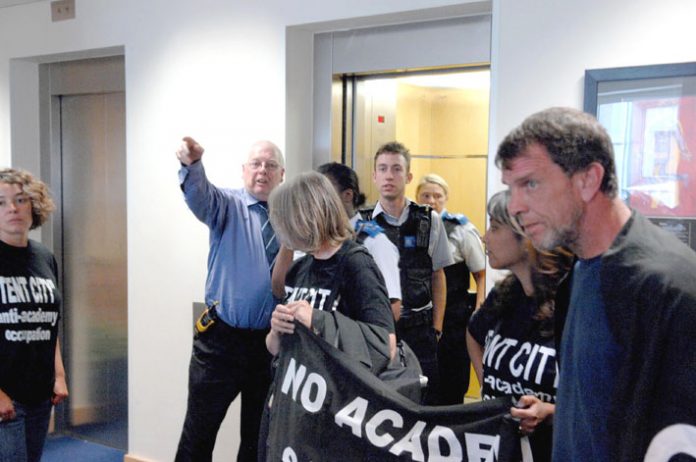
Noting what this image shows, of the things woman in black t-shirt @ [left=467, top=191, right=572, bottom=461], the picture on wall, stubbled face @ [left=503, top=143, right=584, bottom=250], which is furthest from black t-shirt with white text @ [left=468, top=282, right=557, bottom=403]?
the picture on wall

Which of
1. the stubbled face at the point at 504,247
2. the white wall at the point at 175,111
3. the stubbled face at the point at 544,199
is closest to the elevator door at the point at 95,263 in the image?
the white wall at the point at 175,111

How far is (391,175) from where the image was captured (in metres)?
3.47

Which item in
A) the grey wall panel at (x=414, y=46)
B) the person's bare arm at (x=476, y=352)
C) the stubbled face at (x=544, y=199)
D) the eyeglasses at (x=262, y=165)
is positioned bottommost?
the person's bare arm at (x=476, y=352)

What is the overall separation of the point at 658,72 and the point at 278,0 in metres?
1.90

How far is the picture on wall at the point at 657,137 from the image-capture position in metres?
2.52

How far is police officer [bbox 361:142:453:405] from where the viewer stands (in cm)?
343

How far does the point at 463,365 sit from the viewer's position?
3801mm

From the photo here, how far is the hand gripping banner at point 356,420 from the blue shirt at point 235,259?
821 mm

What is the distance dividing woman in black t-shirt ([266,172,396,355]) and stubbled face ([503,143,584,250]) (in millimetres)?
902

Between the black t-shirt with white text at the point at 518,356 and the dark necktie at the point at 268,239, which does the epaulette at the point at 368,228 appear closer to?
the dark necktie at the point at 268,239

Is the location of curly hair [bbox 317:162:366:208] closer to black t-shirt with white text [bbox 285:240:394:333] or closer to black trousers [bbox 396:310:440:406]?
black trousers [bbox 396:310:440:406]

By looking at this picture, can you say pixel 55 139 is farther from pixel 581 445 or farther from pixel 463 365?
pixel 581 445

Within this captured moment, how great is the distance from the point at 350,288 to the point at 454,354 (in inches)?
62.7

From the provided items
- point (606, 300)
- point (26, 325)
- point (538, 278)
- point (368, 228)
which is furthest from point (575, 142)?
point (26, 325)
